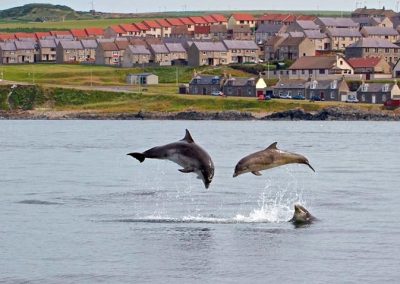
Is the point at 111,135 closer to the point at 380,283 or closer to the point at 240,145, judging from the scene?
the point at 240,145

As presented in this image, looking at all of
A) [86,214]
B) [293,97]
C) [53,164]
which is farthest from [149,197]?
[293,97]

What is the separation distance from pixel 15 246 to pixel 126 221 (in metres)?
7.25

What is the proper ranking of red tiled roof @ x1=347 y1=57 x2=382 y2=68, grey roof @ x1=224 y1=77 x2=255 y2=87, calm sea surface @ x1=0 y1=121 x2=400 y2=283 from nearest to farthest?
1. calm sea surface @ x1=0 y1=121 x2=400 y2=283
2. grey roof @ x1=224 y1=77 x2=255 y2=87
3. red tiled roof @ x1=347 y1=57 x2=382 y2=68

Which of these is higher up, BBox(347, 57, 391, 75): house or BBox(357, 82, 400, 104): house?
BBox(347, 57, 391, 75): house

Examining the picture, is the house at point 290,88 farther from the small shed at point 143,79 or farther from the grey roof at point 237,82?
the small shed at point 143,79

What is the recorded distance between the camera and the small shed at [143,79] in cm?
18625

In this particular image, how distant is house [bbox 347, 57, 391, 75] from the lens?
181125 millimetres

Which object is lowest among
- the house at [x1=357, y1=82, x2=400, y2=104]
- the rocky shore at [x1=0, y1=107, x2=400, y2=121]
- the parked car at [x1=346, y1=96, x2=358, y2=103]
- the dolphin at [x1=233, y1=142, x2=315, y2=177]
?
the rocky shore at [x1=0, y1=107, x2=400, y2=121]

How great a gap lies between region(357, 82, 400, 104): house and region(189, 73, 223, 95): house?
21344 mm

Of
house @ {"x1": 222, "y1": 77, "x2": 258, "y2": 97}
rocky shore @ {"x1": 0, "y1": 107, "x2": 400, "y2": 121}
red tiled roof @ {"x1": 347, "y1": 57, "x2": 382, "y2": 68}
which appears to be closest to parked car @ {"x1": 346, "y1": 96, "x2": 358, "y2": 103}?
rocky shore @ {"x1": 0, "y1": 107, "x2": 400, "y2": 121}

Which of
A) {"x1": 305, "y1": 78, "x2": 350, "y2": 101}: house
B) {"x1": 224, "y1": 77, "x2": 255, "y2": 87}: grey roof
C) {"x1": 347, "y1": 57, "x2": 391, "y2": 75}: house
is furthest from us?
{"x1": 347, "y1": 57, "x2": 391, "y2": 75}: house

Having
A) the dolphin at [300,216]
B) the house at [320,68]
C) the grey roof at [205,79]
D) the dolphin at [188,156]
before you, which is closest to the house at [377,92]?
the house at [320,68]

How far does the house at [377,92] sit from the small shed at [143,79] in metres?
37.3

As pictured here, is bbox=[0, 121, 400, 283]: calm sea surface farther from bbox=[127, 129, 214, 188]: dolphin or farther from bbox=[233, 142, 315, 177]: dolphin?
bbox=[127, 129, 214, 188]: dolphin
